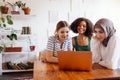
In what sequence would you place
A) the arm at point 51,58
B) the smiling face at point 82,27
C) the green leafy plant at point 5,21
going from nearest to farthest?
the arm at point 51,58 < the smiling face at point 82,27 < the green leafy plant at point 5,21

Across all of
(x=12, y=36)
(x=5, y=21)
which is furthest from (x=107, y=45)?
(x=5, y=21)

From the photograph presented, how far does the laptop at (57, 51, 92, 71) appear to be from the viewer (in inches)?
67.5

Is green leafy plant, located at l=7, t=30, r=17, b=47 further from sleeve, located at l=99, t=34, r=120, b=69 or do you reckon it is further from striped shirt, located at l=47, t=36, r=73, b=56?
sleeve, located at l=99, t=34, r=120, b=69

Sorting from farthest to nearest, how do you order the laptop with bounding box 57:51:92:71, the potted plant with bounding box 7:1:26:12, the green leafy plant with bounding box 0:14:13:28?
1. the potted plant with bounding box 7:1:26:12
2. the green leafy plant with bounding box 0:14:13:28
3. the laptop with bounding box 57:51:92:71

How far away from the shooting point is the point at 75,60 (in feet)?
5.74

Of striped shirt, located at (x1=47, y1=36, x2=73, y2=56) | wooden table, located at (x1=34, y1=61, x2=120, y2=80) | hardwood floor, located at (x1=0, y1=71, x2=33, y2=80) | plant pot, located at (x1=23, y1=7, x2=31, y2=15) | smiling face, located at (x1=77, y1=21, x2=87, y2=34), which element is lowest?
hardwood floor, located at (x1=0, y1=71, x2=33, y2=80)

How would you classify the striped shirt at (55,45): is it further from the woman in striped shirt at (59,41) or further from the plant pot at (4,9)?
the plant pot at (4,9)

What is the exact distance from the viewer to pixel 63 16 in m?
Result: 4.57

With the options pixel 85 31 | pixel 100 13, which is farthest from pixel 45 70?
pixel 100 13

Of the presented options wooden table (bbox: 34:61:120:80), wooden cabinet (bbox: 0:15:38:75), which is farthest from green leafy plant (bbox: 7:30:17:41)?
wooden table (bbox: 34:61:120:80)

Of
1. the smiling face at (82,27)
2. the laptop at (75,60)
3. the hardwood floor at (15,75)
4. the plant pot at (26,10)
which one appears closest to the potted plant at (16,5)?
the plant pot at (26,10)

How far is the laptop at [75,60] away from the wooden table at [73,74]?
0.05 m

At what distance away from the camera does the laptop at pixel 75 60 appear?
5.63ft

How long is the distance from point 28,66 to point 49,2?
4.94 feet
